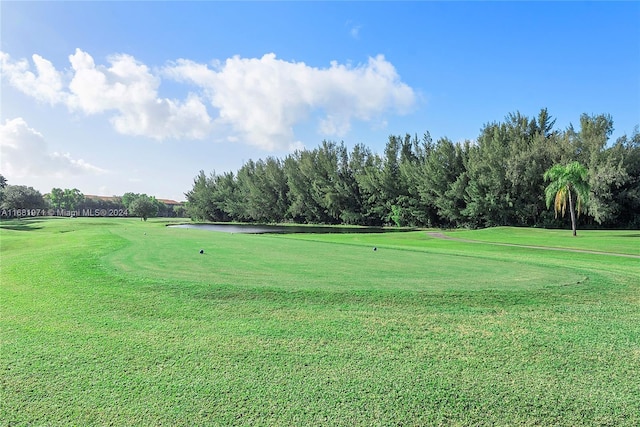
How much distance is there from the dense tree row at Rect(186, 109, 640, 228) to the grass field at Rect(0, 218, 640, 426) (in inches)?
1518

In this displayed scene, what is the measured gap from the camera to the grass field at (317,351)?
10.1ft

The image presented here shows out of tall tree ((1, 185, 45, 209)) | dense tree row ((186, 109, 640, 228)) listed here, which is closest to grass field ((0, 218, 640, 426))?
dense tree row ((186, 109, 640, 228))

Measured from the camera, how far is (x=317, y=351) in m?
4.07

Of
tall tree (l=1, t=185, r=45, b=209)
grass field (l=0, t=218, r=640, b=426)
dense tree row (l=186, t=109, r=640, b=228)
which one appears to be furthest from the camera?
tall tree (l=1, t=185, r=45, b=209)

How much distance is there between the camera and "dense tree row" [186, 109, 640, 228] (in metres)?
36.8

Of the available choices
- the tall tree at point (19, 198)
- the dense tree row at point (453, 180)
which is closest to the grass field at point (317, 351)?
the dense tree row at point (453, 180)

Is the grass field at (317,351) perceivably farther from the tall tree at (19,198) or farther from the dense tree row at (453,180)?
the tall tree at (19,198)

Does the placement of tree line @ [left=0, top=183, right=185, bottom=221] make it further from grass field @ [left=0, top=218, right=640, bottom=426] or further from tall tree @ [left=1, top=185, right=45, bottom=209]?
grass field @ [left=0, top=218, right=640, bottom=426]

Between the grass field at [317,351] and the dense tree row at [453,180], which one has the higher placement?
the dense tree row at [453,180]

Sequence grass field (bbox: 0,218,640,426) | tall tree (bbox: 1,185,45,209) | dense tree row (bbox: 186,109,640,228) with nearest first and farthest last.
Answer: grass field (bbox: 0,218,640,426) → dense tree row (bbox: 186,109,640,228) → tall tree (bbox: 1,185,45,209)

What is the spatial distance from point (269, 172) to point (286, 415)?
78066 millimetres

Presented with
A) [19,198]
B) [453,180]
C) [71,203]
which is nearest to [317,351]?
Result: [453,180]

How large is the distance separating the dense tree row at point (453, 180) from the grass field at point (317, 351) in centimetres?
3856

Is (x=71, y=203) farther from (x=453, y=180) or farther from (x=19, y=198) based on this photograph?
(x=453, y=180)
